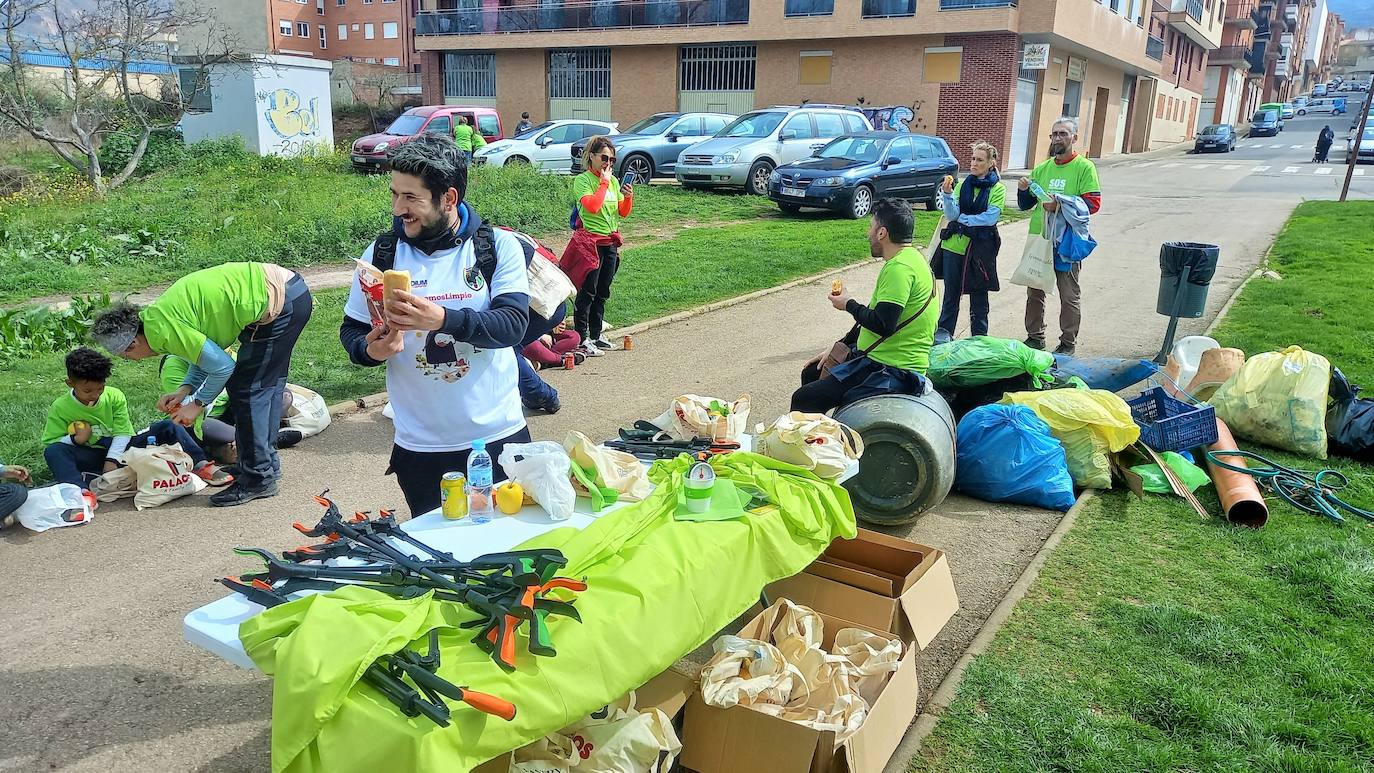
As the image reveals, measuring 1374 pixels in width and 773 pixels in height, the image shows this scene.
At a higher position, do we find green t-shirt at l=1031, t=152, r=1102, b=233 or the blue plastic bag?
green t-shirt at l=1031, t=152, r=1102, b=233

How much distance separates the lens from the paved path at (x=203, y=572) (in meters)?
3.53

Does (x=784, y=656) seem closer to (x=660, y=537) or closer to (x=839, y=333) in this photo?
(x=660, y=537)

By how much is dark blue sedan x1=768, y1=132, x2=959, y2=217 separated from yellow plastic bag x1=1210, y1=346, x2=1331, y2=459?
1080 cm

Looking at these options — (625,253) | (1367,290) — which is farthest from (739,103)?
(1367,290)

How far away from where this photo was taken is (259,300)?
17.1 feet

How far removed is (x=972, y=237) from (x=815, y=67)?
76.8ft

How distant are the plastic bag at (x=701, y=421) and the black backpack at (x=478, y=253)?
1.34 m

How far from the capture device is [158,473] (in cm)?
555

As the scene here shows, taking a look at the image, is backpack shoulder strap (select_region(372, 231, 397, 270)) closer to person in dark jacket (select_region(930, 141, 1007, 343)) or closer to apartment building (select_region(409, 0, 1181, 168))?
person in dark jacket (select_region(930, 141, 1007, 343))

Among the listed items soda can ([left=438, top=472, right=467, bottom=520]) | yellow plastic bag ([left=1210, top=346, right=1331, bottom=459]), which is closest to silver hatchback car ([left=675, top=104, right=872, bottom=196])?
yellow plastic bag ([left=1210, top=346, right=1331, bottom=459])

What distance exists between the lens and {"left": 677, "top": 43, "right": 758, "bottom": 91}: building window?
31172mm

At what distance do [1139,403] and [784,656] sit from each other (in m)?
4.04

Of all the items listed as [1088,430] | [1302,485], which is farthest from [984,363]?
[1302,485]

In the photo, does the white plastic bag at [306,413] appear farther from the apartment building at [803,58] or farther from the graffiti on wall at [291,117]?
the apartment building at [803,58]
